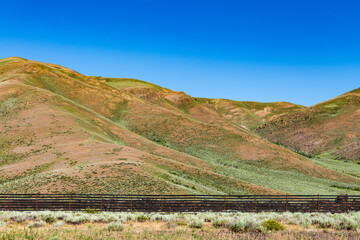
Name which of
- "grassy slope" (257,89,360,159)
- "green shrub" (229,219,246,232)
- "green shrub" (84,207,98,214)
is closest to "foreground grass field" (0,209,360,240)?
"green shrub" (229,219,246,232)

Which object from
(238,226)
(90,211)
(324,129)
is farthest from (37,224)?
(324,129)

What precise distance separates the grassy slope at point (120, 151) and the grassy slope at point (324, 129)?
47980mm

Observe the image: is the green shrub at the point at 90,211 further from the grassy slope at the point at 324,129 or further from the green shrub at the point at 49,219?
the grassy slope at the point at 324,129

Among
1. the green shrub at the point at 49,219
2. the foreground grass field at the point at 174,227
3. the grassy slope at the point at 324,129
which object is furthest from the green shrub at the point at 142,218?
the grassy slope at the point at 324,129

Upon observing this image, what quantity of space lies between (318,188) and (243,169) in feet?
55.0

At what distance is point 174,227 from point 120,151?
35.9 metres

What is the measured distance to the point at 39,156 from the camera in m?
53.8

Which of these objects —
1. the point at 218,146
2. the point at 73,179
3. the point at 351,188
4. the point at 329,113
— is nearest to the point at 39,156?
the point at 73,179

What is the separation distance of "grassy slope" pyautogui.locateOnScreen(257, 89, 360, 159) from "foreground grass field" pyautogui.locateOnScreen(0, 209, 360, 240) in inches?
3876

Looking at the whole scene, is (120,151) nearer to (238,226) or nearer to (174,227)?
(174,227)

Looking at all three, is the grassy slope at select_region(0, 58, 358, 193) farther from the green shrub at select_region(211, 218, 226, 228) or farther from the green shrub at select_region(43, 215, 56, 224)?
the green shrub at select_region(211, 218, 226, 228)

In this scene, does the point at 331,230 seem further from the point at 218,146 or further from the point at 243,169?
the point at 218,146

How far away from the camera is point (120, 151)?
53.9 metres

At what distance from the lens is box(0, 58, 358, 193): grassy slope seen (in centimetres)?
4235
